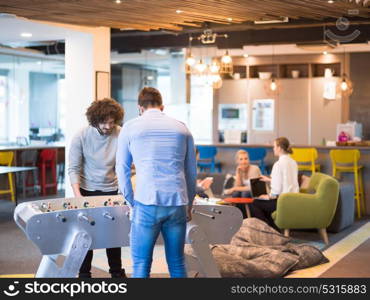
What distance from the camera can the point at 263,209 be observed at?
8.81 metres

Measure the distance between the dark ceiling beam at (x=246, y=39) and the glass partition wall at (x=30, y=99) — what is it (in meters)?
3.22

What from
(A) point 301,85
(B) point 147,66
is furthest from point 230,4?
(B) point 147,66

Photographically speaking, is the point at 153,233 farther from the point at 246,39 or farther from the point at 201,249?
the point at 246,39

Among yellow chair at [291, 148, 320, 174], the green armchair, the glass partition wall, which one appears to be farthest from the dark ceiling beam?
the green armchair

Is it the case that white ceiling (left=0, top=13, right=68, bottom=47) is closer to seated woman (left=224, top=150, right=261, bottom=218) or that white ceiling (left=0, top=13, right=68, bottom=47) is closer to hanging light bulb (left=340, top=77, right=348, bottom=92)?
seated woman (left=224, top=150, right=261, bottom=218)

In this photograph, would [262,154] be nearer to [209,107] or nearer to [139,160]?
[209,107]

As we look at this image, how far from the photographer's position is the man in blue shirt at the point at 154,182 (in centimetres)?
458

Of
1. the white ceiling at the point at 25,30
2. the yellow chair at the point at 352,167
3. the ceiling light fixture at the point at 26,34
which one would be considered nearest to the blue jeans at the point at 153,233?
the white ceiling at the point at 25,30

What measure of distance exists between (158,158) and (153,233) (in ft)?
1.62

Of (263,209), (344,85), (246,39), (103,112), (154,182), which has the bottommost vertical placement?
(263,209)

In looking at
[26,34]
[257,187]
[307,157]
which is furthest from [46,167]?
[257,187]

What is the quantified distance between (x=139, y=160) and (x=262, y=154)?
26.4 ft

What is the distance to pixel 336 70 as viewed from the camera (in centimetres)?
1544

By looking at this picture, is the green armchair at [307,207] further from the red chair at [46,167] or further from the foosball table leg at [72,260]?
the red chair at [46,167]
